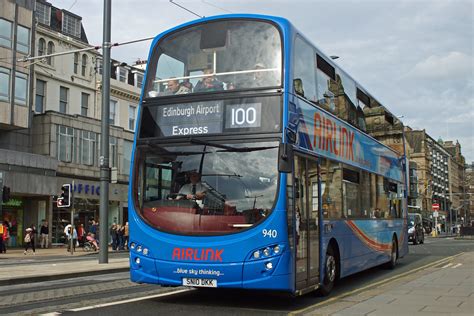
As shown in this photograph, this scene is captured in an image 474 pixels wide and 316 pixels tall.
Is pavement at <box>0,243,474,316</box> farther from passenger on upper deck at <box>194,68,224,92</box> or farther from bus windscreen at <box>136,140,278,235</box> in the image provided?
passenger on upper deck at <box>194,68,224,92</box>

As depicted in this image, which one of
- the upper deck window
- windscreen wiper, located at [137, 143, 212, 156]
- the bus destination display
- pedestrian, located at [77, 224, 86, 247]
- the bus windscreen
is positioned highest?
the upper deck window

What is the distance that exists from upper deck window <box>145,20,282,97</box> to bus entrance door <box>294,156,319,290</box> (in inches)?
60.2

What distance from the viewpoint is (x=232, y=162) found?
8438 mm

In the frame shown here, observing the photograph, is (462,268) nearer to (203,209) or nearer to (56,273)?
(203,209)

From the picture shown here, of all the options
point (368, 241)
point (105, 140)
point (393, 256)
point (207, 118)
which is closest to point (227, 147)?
point (207, 118)

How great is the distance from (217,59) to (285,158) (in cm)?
211

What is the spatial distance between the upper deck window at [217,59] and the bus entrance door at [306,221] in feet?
5.01

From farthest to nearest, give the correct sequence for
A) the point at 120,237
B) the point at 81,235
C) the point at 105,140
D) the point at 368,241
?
the point at 81,235 → the point at 120,237 → the point at 105,140 → the point at 368,241

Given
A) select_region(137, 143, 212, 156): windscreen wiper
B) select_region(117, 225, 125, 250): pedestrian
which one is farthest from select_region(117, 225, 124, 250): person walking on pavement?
select_region(137, 143, 212, 156): windscreen wiper

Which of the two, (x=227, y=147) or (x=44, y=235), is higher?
(x=227, y=147)

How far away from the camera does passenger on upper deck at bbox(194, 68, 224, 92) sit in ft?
28.9

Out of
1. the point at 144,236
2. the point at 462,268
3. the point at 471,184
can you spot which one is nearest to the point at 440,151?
the point at 471,184

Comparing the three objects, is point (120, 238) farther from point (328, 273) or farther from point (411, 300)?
point (411, 300)

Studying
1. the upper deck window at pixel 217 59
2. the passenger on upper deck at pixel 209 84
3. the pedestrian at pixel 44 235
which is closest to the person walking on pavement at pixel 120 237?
the pedestrian at pixel 44 235
